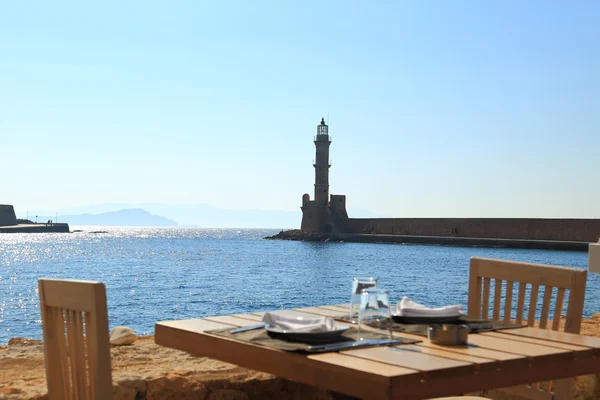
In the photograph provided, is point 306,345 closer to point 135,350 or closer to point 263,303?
point 135,350

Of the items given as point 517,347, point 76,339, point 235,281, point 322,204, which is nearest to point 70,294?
point 76,339

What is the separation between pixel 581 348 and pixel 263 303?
18.6 meters

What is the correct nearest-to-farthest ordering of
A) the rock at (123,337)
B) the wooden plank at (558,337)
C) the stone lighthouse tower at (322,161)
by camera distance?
the wooden plank at (558,337), the rock at (123,337), the stone lighthouse tower at (322,161)

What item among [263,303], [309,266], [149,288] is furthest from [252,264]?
[263,303]

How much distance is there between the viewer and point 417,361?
4.69 feet

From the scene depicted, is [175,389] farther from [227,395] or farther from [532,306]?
[532,306]

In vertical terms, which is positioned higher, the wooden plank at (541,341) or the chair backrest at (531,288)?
the chair backrest at (531,288)

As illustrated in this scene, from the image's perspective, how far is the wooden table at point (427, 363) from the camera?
134cm

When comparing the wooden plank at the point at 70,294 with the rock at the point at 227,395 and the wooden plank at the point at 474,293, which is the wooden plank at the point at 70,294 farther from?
the wooden plank at the point at 474,293

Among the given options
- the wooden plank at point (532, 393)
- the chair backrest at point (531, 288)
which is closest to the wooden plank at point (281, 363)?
the chair backrest at point (531, 288)

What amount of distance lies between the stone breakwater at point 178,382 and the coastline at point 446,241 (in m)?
40.5

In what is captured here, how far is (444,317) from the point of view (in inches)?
73.9

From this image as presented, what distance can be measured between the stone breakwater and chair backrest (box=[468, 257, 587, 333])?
0.32m

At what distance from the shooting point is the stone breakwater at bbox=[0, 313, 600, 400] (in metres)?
2.40
